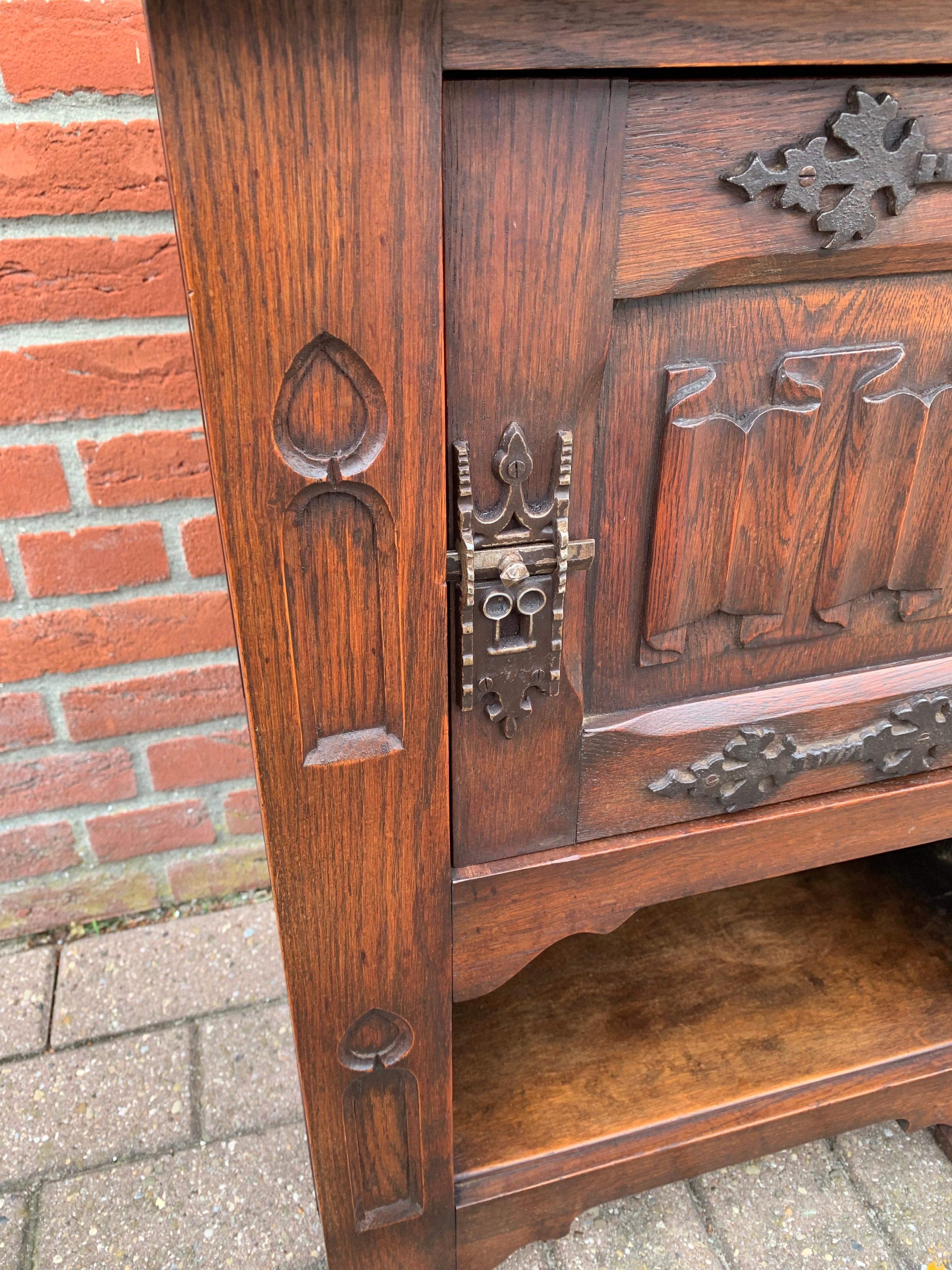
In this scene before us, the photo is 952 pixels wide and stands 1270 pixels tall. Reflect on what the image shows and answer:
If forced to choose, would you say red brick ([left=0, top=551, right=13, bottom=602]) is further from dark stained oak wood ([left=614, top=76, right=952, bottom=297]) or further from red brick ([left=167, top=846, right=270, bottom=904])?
dark stained oak wood ([left=614, top=76, right=952, bottom=297])

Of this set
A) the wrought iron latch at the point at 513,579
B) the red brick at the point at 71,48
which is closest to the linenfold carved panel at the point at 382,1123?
the wrought iron latch at the point at 513,579

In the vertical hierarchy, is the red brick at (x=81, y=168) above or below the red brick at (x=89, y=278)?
above

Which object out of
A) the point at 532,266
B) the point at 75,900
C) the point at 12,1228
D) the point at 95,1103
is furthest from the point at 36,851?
the point at 532,266

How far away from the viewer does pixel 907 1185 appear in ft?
3.22

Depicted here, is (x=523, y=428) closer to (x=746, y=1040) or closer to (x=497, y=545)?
(x=497, y=545)

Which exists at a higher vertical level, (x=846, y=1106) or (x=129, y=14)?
(x=129, y=14)

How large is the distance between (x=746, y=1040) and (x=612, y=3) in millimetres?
868

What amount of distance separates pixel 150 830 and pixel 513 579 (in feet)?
2.99

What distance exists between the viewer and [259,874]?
4.37ft

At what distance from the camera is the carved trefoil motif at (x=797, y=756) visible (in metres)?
0.66

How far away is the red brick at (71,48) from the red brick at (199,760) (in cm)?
73

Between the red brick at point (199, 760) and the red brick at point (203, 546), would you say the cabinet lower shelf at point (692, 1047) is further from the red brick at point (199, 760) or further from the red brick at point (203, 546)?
the red brick at point (203, 546)

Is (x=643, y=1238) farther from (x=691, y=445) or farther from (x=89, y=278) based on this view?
(x=89, y=278)

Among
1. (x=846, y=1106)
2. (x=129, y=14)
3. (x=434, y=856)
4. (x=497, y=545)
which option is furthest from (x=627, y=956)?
(x=129, y=14)
